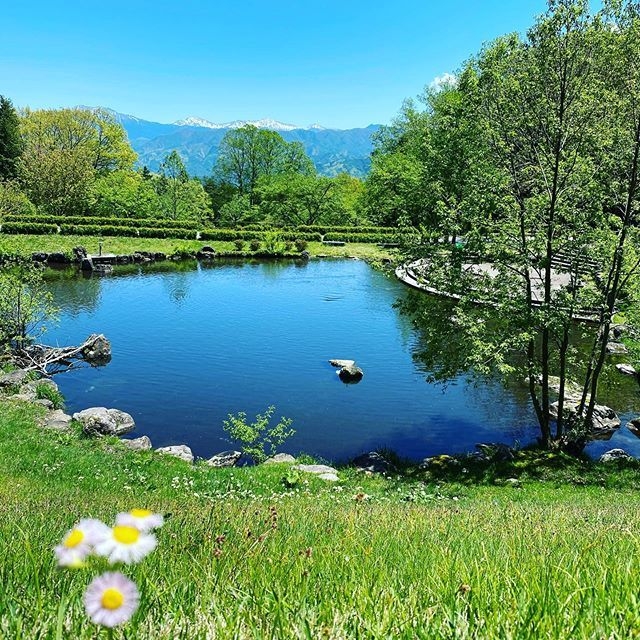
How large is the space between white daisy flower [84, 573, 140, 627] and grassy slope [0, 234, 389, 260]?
4398 cm

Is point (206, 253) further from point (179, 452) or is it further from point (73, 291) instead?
point (179, 452)

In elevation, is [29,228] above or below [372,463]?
above

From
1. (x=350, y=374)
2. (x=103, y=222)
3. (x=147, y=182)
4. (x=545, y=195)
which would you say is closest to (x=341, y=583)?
(x=545, y=195)

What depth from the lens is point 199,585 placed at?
2.14 m

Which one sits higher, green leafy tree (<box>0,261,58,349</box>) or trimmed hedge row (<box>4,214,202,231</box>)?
trimmed hedge row (<box>4,214,202,231</box>)

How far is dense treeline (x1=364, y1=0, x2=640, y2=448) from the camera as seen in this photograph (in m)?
12.0

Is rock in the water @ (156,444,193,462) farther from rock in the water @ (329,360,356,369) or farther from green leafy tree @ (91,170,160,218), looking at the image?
green leafy tree @ (91,170,160,218)

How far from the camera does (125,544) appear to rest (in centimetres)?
131

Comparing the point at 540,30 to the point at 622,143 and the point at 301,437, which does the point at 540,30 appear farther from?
the point at 301,437

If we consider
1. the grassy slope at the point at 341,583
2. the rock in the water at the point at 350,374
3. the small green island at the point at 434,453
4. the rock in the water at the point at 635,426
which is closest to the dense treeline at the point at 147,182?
the small green island at the point at 434,453

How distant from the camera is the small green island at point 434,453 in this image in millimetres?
1896

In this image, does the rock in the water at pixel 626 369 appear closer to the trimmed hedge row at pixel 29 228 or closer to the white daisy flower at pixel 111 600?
the white daisy flower at pixel 111 600

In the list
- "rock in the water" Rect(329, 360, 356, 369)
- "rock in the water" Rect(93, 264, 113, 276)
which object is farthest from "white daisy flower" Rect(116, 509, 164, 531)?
"rock in the water" Rect(93, 264, 113, 276)

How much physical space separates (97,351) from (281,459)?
37.1ft
